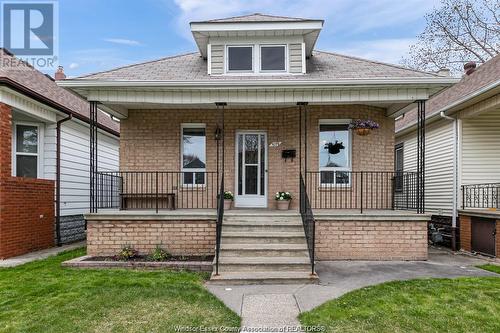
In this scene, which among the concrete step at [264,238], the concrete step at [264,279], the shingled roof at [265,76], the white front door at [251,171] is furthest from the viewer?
the white front door at [251,171]

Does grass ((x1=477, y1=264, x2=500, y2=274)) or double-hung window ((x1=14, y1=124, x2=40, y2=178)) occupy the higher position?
double-hung window ((x1=14, y1=124, x2=40, y2=178))

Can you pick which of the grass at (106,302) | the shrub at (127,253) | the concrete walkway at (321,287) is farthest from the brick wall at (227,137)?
the grass at (106,302)

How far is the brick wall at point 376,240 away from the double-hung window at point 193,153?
142 inches

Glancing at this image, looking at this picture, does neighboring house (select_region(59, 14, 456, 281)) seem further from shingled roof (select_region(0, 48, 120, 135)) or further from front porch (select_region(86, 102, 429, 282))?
shingled roof (select_region(0, 48, 120, 135))

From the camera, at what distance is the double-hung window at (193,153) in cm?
877

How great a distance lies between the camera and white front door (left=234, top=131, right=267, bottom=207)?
8.70 metres

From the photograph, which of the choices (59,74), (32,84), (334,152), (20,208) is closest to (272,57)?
(334,152)

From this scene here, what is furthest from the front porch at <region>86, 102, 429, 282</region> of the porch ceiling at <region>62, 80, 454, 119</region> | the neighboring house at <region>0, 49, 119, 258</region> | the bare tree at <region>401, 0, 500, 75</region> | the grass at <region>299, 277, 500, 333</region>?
the bare tree at <region>401, 0, 500, 75</region>

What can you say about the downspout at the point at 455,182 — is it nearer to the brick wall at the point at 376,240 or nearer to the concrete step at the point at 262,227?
the brick wall at the point at 376,240

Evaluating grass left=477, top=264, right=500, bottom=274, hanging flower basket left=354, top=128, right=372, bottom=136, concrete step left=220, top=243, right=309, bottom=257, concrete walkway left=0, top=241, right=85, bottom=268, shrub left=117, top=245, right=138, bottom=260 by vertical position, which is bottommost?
concrete walkway left=0, top=241, right=85, bottom=268

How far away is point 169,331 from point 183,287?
1400mm

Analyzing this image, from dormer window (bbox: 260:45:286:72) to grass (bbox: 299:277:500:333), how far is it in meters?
5.92

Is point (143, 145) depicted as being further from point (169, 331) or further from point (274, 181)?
point (169, 331)

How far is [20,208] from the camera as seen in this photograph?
7.74 m
